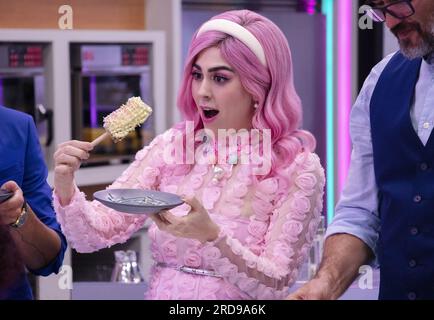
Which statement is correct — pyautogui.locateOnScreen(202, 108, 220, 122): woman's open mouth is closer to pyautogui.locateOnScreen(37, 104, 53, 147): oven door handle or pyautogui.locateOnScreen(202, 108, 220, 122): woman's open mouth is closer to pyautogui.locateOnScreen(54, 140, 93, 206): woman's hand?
pyautogui.locateOnScreen(54, 140, 93, 206): woman's hand

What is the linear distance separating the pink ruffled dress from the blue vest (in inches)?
5.6

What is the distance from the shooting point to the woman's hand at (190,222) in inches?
58.2

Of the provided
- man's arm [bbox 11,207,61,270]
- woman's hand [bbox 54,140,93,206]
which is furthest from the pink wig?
man's arm [bbox 11,207,61,270]

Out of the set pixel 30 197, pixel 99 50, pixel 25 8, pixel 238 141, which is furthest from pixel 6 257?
pixel 99 50

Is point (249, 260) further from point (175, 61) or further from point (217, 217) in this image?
point (175, 61)

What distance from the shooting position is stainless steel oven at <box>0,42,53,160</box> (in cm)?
282

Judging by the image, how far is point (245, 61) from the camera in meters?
1.62

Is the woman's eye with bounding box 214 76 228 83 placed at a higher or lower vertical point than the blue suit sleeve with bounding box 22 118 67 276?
higher

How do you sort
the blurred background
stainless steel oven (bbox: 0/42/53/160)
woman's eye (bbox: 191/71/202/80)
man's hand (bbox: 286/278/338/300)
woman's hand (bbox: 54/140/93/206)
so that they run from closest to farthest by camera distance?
man's hand (bbox: 286/278/338/300)
woman's hand (bbox: 54/140/93/206)
woman's eye (bbox: 191/71/202/80)
the blurred background
stainless steel oven (bbox: 0/42/53/160)

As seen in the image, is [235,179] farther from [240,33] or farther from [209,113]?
[240,33]

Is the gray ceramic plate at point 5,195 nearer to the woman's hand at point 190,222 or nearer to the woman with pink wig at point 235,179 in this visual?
the woman with pink wig at point 235,179

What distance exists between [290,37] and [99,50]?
657 mm

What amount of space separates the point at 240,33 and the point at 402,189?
16.3 inches

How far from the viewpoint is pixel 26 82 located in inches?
112
